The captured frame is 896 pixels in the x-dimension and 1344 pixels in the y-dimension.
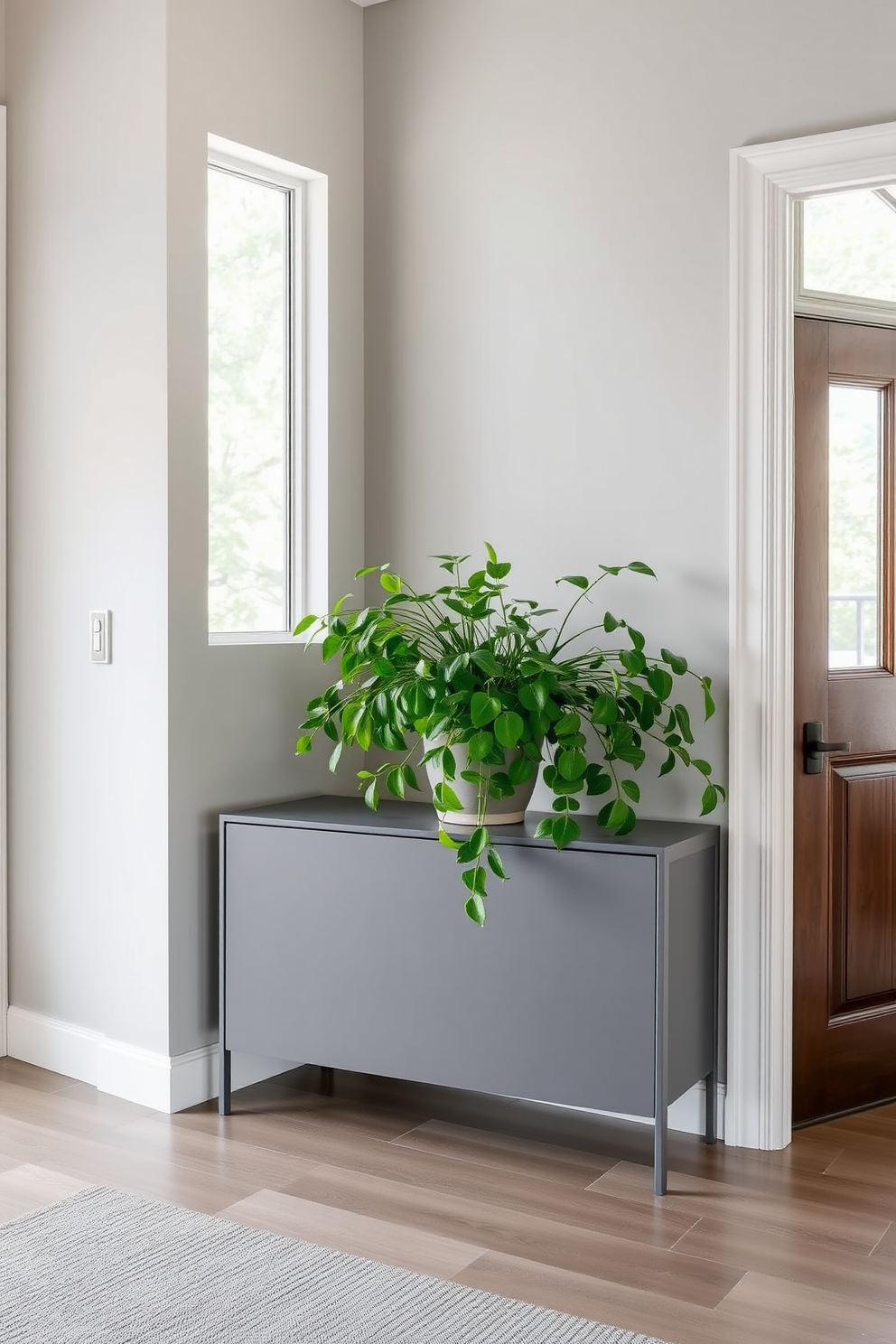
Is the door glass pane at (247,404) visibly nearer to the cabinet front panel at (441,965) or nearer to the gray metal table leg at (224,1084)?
the cabinet front panel at (441,965)

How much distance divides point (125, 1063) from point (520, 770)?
1.23 metres

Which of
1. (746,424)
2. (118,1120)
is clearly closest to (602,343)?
(746,424)

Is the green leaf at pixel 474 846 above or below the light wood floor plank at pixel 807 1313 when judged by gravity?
above

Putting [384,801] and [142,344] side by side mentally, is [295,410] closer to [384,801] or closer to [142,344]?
[142,344]

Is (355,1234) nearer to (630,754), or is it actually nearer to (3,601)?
(630,754)

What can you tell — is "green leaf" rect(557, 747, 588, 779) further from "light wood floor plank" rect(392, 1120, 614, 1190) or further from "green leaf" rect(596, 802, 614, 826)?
"light wood floor plank" rect(392, 1120, 614, 1190)

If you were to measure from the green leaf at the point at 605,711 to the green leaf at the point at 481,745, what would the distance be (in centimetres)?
21

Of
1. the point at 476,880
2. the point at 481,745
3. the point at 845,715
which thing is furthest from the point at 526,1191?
the point at 845,715

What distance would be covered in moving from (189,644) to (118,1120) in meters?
1.09

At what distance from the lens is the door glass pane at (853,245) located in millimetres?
3033

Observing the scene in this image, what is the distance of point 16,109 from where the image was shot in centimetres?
327

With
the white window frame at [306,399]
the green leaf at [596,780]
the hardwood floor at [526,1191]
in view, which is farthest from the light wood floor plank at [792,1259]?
the white window frame at [306,399]

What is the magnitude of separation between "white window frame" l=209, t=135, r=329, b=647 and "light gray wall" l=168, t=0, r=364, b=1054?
0.03 m

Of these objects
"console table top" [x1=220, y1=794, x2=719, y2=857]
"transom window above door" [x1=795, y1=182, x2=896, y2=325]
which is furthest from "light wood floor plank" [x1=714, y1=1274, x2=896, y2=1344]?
"transom window above door" [x1=795, y1=182, x2=896, y2=325]
